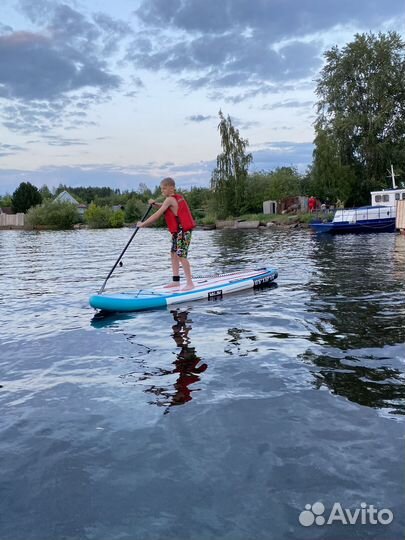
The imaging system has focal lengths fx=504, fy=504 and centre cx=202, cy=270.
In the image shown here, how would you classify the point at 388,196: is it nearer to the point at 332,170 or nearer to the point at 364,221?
the point at 364,221

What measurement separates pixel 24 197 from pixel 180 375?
106m

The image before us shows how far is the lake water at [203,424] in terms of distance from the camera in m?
3.60

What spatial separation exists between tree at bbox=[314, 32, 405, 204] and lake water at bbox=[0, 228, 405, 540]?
4562 cm

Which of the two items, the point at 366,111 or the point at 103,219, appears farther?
the point at 103,219

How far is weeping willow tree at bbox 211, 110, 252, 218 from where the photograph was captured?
218 feet

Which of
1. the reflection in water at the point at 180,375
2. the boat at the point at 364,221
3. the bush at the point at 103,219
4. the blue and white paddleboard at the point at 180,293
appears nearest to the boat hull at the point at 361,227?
the boat at the point at 364,221

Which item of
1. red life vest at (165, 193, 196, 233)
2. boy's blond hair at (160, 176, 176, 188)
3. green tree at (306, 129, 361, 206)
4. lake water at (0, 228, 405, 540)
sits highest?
green tree at (306, 129, 361, 206)

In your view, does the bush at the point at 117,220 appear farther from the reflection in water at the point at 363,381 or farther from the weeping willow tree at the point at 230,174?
the reflection in water at the point at 363,381

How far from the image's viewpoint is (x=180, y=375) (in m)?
6.45

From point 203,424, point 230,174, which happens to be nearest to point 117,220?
point 230,174

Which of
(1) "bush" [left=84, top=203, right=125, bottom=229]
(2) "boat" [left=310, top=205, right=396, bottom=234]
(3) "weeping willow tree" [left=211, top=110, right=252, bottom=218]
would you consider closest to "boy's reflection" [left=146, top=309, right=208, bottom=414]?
(2) "boat" [left=310, top=205, right=396, bottom=234]

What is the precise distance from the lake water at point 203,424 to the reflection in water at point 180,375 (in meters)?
0.03

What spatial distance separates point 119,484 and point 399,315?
6.70 metres

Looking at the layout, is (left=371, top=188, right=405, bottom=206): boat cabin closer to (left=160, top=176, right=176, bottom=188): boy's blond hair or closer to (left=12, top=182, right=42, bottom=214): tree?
(left=160, top=176, right=176, bottom=188): boy's blond hair
